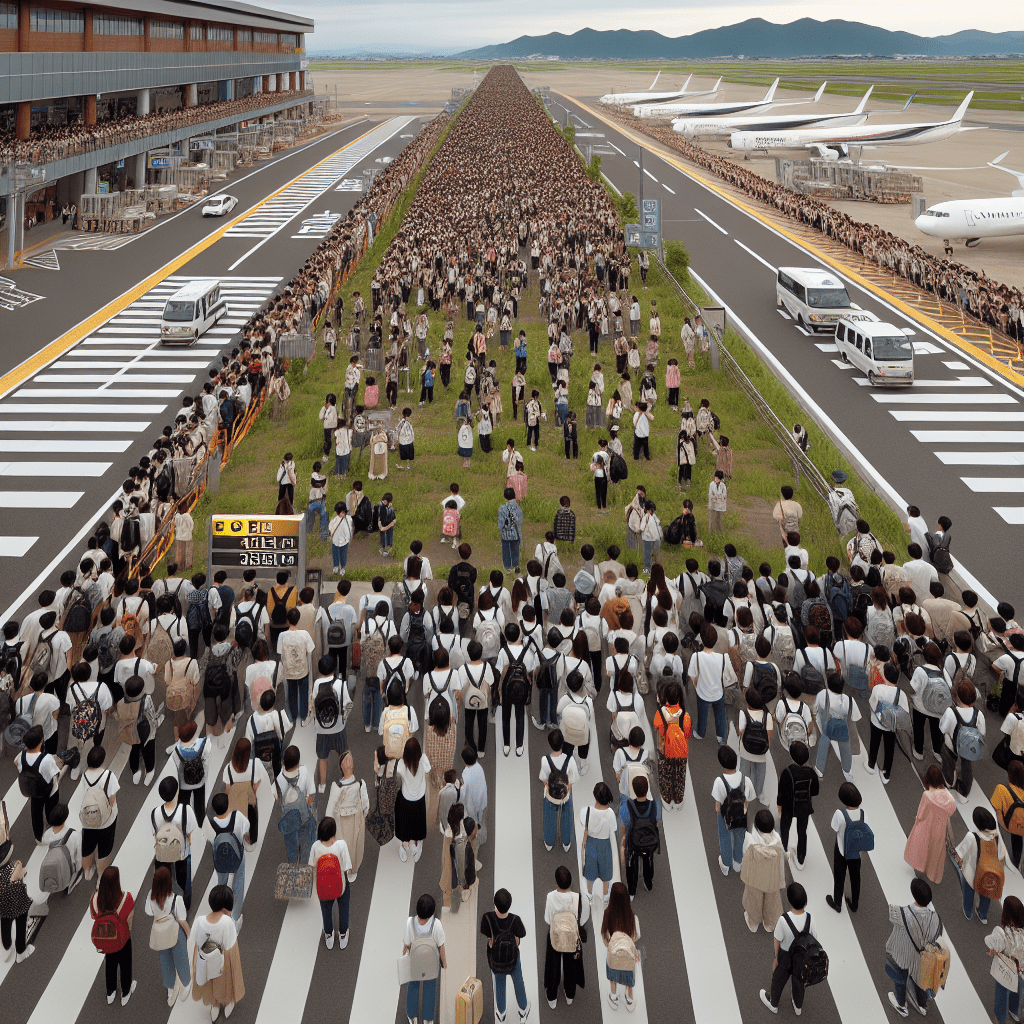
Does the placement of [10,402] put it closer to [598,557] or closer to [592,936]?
[598,557]

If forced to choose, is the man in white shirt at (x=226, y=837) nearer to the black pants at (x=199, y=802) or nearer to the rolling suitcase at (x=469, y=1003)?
the black pants at (x=199, y=802)

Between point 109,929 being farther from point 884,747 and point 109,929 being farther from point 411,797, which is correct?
point 884,747

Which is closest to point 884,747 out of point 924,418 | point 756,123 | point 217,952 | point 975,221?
point 217,952

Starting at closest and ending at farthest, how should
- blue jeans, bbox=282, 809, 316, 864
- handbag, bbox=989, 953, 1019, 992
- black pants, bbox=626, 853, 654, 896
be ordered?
handbag, bbox=989, 953, 1019, 992 → blue jeans, bbox=282, 809, 316, 864 → black pants, bbox=626, 853, 654, 896

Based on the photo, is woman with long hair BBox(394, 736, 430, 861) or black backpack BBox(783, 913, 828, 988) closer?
black backpack BBox(783, 913, 828, 988)

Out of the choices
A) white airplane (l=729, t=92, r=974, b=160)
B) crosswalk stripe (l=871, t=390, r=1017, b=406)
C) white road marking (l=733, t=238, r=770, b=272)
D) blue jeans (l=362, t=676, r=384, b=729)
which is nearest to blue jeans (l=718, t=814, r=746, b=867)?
blue jeans (l=362, t=676, r=384, b=729)

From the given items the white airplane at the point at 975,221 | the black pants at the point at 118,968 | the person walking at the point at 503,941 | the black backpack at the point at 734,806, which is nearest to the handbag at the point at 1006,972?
the black backpack at the point at 734,806

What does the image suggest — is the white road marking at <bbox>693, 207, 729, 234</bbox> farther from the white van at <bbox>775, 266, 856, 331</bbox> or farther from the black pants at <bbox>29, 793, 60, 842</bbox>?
the black pants at <bbox>29, 793, 60, 842</bbox>

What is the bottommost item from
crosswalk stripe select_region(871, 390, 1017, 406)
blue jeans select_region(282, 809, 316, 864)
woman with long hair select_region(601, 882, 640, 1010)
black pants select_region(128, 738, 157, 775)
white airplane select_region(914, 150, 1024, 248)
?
black pants select_region(128, 738, 157, 775)
